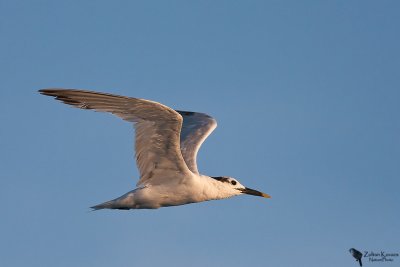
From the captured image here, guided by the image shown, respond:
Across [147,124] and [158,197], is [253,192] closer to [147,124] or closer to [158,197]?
[158,197]

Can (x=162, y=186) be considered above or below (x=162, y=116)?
below

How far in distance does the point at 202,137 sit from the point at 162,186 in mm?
3299

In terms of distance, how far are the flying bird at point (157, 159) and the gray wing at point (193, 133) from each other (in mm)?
26

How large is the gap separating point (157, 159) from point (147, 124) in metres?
1.20

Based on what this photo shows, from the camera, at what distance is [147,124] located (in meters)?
17.8

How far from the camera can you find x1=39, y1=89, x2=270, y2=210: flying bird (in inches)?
678

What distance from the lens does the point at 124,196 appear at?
18.9 m

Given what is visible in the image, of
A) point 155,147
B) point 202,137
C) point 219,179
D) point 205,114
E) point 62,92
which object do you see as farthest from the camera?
point 205,114

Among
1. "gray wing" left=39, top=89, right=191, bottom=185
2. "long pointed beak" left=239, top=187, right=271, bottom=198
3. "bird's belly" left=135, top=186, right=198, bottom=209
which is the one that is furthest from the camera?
"long pointed beak" left=239, top=187, right=271, bottom=198

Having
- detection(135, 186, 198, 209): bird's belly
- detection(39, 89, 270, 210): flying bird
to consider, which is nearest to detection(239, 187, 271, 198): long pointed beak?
detection(39, 89, 270, 210): flying bird

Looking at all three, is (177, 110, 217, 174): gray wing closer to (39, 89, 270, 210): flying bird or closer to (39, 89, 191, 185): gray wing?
(39, 89, 270, 210): flying bird

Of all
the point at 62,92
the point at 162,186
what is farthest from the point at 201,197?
the point at 62,92

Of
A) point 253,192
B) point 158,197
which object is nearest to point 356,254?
point 253,192

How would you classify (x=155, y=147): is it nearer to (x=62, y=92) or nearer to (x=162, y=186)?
(x=162, y=186)
